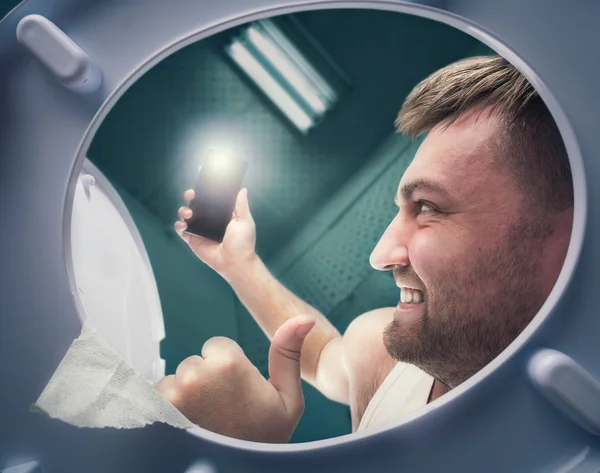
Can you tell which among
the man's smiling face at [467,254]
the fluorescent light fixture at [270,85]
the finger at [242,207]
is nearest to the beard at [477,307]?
the man's smiling face at [467,254]

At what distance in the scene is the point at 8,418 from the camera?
493 mm

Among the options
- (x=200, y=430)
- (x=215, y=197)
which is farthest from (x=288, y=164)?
(x=200, y=430)

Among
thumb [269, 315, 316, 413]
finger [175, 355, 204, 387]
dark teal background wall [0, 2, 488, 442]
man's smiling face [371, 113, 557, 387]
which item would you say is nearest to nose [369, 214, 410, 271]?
man's smiling face [371, 113, 557, 387]

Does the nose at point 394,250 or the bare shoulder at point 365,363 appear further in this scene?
the bare shoulder at point 365,363

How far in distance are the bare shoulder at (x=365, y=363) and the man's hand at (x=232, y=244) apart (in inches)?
8.6

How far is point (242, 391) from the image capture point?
649 millimetres

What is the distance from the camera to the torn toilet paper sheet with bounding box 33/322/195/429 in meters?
0.45

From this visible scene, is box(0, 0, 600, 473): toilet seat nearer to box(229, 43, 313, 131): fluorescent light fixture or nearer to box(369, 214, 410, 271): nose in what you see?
box(369, 214, 410, 271): nose

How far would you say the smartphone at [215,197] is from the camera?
2.83 ft

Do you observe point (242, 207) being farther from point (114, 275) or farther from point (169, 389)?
point (169, 389)

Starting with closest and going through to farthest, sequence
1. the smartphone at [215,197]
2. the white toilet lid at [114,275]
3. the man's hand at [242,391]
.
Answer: the man's hand at [242,391]
the white toilet lid at [114,275]
the smartphone at [215,197]

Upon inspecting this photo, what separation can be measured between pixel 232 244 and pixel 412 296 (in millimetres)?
323

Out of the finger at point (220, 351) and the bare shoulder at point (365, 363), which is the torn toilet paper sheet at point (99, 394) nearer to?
the finger at point (220, 351)

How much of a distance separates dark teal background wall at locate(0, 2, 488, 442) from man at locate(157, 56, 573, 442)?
32cm
